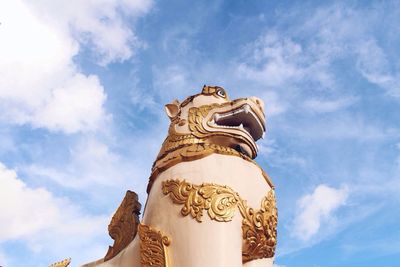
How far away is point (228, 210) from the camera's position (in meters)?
6.48

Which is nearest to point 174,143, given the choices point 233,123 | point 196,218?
point 233,123

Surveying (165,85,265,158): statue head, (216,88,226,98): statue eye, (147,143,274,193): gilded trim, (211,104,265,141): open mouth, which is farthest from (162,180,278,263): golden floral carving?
(216,88,226,98): statue eye

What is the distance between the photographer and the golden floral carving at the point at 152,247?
21.0 ft

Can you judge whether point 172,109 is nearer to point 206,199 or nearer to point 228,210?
point 206,199

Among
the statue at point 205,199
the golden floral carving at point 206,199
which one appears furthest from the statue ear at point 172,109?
the golden floral carving at point 206,199

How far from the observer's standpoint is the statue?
6.36m

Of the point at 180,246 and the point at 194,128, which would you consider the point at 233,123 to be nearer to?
the point at 194,128

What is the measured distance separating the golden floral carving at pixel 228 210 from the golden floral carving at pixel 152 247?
1.38 feet

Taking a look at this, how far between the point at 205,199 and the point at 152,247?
87 cm

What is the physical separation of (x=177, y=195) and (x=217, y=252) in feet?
3.05

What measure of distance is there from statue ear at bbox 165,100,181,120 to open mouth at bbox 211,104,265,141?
0.70 m

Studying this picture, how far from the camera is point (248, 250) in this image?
6.73 m

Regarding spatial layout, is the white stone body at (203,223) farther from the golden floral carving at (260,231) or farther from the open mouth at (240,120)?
the open mouth at (240,120)

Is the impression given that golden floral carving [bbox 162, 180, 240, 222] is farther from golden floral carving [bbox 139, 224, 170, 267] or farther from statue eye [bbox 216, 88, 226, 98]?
statue eye [bbox 216, 88, 226, 98]
